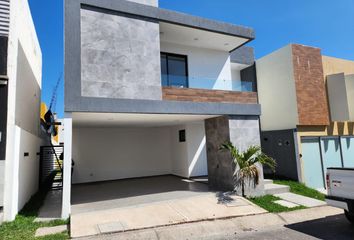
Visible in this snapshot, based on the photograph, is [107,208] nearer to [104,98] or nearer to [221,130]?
[104,98]

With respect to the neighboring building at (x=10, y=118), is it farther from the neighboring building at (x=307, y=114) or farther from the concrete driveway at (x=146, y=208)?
the neighboring building at (x=307, y=114)

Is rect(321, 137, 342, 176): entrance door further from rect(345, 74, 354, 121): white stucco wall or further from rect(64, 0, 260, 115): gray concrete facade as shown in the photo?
rect(64, 0, 260, 115): gray concrete facade

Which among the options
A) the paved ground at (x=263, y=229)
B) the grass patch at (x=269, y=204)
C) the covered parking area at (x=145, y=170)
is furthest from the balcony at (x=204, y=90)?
the paved ground at (x=263, y=229)

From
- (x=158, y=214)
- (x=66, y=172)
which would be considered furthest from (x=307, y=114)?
(x=66, y=172)

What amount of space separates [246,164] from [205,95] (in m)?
3.05

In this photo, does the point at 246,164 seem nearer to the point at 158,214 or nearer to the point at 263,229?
the point at 263,229

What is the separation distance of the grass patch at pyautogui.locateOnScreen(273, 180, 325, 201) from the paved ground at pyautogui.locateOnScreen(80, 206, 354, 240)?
96.4 inches

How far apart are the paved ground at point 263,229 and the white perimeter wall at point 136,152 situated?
689 cm

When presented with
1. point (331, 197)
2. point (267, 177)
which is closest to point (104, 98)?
point (331, 197)

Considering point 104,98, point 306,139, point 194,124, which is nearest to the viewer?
point 104,98

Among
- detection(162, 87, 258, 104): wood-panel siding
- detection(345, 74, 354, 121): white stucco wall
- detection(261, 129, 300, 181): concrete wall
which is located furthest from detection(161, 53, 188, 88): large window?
detection(345, 74, 354, 121): white stucco wall

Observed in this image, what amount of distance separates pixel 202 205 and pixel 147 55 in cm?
551

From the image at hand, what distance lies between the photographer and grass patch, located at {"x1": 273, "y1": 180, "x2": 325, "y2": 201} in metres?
10.0

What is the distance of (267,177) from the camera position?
1290 centimetres
